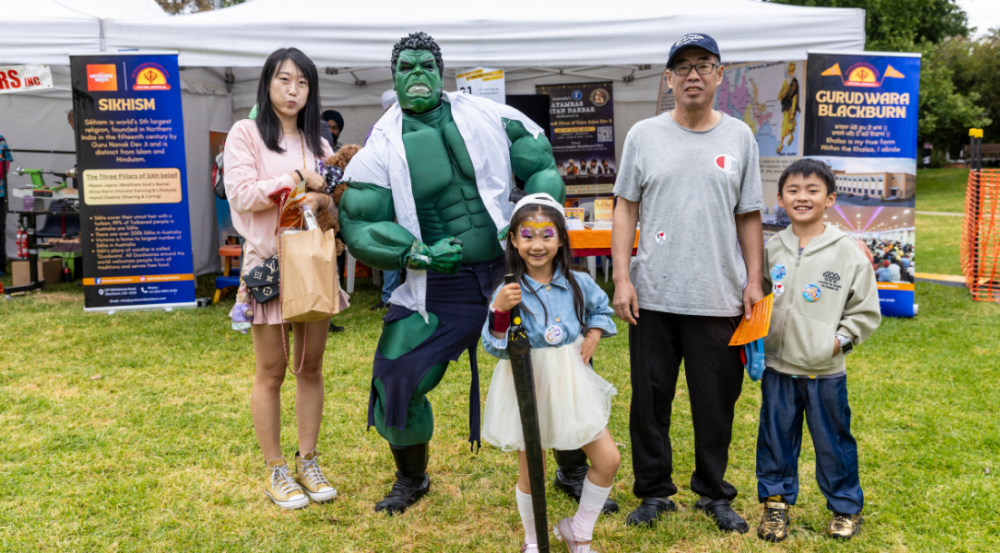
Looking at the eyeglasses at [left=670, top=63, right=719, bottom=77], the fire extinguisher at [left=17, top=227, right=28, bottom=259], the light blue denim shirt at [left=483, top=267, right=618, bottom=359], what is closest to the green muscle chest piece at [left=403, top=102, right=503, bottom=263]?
the light blue denim shirt at [left=483, top=267, right=618, bottom=359]

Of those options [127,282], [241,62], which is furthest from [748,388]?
[127,282]

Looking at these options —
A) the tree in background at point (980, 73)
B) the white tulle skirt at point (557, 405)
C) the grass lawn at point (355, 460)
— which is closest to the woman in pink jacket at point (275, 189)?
the grass lawn at point (355, 460)

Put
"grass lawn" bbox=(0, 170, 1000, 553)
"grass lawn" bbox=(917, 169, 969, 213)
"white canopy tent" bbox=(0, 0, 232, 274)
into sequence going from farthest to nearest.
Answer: "grass lawn" bbox=(917, 169, 969, 213) < "white canopy tent" bbox=(0, 0, 232, 274) < "grass lawn" bbox=(0, 170, 1000, 553)

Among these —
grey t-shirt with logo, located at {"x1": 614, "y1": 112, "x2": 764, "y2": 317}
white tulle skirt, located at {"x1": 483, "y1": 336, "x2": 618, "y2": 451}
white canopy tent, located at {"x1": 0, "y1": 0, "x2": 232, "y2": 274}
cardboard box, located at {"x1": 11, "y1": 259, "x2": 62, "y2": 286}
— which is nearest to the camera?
white tulle skirt, located at {"x1": 483, "y1": 336, "x2": 618, "y2": 451}

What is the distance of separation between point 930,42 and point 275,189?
28.9 metres

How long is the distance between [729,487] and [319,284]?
1.86 m

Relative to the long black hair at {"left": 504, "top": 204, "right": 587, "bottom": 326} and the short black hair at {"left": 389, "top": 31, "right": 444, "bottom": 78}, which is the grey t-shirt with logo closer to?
the long black hair at {"left": 504, "top": 204, "right": 587, "bottom": 326}

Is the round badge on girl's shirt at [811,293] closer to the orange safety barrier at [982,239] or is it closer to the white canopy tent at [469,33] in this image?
the white canopy tent at [469,33]

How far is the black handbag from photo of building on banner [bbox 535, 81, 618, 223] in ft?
20.7

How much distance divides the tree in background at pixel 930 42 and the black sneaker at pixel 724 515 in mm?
20468

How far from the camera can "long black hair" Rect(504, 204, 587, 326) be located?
2.40m

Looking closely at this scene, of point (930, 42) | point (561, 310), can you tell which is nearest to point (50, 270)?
point (561, 310)

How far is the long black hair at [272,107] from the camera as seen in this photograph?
2.82 m

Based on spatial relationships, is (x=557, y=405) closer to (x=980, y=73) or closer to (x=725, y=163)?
(x=725, y=163)
